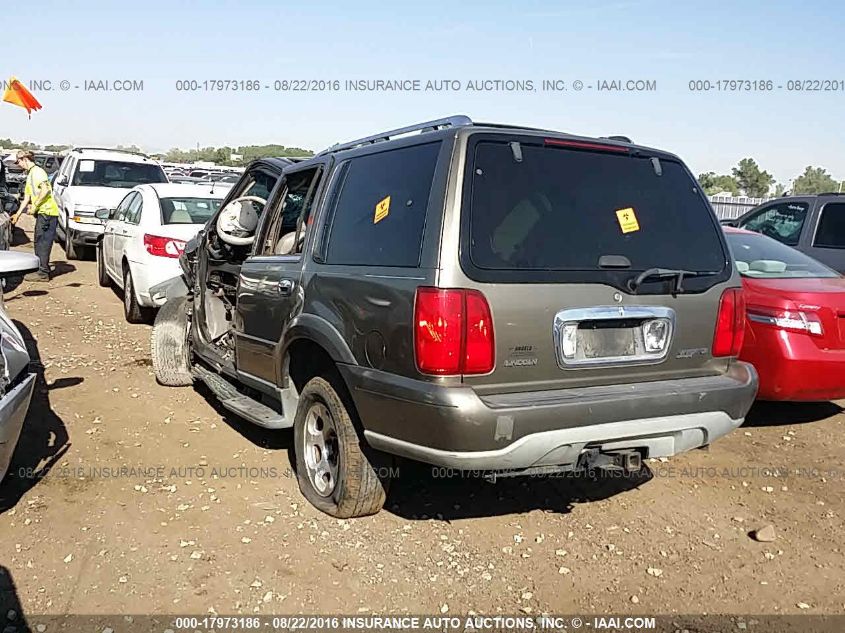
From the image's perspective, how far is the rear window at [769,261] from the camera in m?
6.00

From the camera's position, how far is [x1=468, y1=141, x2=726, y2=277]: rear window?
328 cm

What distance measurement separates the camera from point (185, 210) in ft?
28.8

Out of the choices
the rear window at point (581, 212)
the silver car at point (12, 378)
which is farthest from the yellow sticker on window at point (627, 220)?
the silver car at point (12, 378)

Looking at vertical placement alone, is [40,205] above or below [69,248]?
above

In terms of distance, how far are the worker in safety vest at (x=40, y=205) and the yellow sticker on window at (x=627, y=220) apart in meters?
9.98

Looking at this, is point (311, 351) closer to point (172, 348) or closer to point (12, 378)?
point (12, 378)

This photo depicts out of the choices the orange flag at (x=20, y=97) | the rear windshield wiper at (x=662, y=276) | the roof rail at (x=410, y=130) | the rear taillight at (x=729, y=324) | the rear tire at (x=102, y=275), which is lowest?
the rear tire at (x=102, y=275)

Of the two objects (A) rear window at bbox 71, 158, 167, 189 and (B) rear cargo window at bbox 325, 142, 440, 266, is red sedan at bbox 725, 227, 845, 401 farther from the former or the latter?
(A) rear window at bbox 71, 158, 167, 189

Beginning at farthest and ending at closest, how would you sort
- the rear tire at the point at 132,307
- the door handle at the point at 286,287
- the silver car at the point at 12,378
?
1. the rear tire at the point at 132,307
2. the door handle at the point at 286,287
3. the silver car at the point at 12,378

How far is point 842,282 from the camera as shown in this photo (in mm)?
5812

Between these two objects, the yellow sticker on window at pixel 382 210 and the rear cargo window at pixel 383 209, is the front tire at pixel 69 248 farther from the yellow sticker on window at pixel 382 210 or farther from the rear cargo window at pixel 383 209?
the yellow sticker on window at pixel 382 210

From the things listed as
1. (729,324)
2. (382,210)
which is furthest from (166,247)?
(729,324)

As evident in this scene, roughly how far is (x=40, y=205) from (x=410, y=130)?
30.6ft

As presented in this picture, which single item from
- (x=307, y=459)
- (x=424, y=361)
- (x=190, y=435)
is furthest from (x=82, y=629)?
(x=190, y=435)
